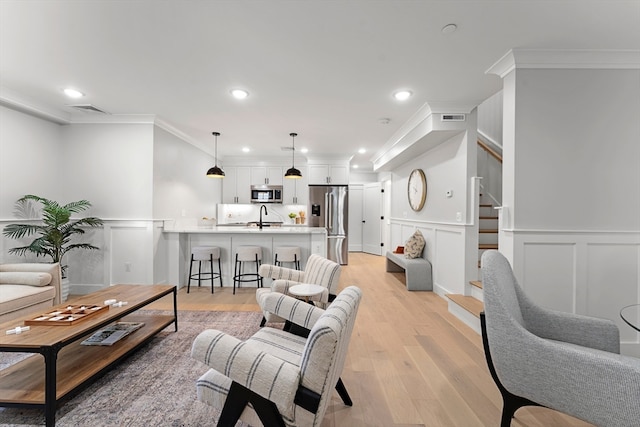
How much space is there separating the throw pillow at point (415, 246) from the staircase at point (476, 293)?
37.1 inches

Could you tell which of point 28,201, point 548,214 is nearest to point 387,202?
point 548,214

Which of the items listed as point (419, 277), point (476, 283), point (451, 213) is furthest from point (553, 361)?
point (419, 277)

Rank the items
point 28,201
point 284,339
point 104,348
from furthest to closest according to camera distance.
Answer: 1. point 28,201
2. point 104,348
3. point 284,339

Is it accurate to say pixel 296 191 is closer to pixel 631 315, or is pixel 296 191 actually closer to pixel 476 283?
pixel 476 283

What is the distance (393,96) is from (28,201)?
4.94 m

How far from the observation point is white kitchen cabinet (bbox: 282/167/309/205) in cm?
706

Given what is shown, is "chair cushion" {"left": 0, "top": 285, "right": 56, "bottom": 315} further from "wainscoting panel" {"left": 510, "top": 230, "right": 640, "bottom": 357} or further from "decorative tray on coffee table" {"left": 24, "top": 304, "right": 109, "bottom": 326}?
"wainscoting panel" {"left": 510, "top": 230, "right": 640, "bottom": 357}

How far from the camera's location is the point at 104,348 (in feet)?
7.29

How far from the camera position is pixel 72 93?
337 cm

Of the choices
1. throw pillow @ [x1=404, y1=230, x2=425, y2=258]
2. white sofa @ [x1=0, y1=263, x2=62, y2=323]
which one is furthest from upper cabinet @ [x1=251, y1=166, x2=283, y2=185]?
white sofa @ [x1=0, y1=263, x2=62, y2=323]

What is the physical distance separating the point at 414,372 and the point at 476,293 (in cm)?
183

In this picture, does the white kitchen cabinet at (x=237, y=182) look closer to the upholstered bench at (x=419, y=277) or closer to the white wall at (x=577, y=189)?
the upholstered bench at (x=419, y=277)

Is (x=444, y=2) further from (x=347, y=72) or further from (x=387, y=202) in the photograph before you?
(x=387, y=202)

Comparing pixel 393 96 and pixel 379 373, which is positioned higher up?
pixel 393 96
